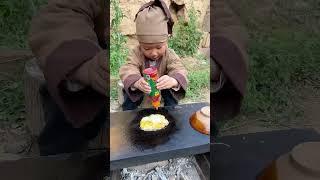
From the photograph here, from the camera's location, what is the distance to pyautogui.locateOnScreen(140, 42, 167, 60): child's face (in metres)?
0.87

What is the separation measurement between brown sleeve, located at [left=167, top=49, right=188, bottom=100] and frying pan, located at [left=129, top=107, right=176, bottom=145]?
9 cm

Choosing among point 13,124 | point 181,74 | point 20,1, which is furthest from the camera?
point 181,74

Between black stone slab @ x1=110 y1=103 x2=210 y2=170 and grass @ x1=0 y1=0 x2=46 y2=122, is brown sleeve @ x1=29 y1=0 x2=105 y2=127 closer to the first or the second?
grass @ x1=0 y1=0 x2=46 y2=122

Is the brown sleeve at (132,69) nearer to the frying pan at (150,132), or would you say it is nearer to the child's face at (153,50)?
the child's face at (153,50)

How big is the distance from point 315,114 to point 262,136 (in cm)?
13

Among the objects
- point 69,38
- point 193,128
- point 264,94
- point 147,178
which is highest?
point 69,38

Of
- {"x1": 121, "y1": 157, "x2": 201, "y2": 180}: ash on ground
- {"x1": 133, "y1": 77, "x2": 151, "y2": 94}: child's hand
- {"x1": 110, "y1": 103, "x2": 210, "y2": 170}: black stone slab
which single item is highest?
{"x1": 133, "y1": 77, "x2": 151, "y2": 94}: child's hand

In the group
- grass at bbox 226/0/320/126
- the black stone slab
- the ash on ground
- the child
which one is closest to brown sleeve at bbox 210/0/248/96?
grass at bbox 226/0/320/126

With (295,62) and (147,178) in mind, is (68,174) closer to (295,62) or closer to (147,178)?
(147,178)

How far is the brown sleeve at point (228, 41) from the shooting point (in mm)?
655

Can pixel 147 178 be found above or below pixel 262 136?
below

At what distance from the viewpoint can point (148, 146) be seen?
94 cm

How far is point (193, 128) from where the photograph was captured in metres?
0.98

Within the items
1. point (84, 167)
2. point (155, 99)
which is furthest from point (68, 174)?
point (155, 99)
